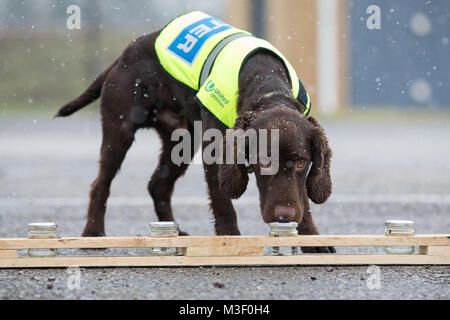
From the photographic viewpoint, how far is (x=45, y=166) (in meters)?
10.6

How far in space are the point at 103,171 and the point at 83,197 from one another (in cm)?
254

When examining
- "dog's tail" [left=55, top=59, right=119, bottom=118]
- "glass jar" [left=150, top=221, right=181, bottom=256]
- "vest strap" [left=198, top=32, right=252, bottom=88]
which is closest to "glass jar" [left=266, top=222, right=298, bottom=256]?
"glass jar" [left=150, top=221, right=181, bottom=256]

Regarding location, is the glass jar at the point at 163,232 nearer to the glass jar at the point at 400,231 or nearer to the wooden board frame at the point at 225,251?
the wooden board frame at the point at 225,251

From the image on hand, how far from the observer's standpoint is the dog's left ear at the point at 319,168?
402 centimetres

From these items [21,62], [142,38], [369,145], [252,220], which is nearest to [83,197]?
[252,220]

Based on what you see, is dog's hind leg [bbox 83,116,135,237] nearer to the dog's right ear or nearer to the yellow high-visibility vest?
the yellow high-visibility vest

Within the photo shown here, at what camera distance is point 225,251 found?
3973 millimetres

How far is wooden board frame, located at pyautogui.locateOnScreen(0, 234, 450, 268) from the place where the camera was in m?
3.96

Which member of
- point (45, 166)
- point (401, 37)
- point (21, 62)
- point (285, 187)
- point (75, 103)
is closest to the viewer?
point (285, 187)

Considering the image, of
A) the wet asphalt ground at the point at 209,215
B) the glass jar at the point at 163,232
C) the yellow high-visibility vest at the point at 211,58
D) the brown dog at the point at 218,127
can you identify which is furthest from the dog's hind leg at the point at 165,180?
the glass jar at the point at 163,232

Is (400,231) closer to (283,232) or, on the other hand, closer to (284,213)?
(283,232)

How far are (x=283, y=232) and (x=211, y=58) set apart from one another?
49.4 inches

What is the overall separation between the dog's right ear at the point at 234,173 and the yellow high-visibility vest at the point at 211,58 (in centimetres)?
30
